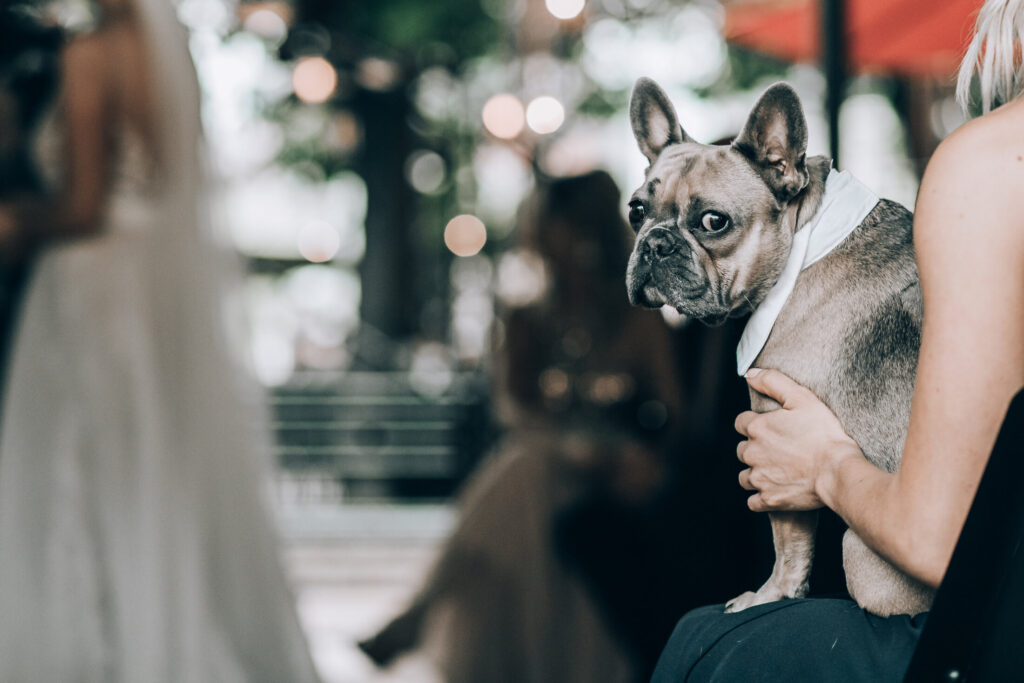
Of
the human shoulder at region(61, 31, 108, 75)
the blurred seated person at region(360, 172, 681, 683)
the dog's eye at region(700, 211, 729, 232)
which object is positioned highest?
the human shoulder at region(61, 31, 108, 75)

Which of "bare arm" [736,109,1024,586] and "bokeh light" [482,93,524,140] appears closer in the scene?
"bare arm" [736,109,1024,586]

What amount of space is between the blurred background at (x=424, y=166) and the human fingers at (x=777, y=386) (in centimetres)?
9

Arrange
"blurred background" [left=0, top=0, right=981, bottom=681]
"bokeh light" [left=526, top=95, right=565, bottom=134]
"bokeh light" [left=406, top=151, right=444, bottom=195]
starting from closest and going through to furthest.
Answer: "blurred background" [left=0, top=0, right=981, bottom=681] → "bokeh light" [left=526, top=95, right=565, bottom=134] → "bokeh light" [left=406, top=151, right=444, bottom=195]

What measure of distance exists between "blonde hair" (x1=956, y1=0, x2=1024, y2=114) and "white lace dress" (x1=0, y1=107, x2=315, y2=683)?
1948 millimetres

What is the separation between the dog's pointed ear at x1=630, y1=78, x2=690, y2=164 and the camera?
71 cm

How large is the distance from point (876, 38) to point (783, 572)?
356cm

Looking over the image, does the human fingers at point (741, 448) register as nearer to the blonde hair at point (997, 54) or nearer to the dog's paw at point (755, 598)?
the dog's paw at point (755, 598)

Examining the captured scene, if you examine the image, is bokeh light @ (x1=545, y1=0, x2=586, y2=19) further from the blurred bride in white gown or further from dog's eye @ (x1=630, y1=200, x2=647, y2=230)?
dog's eye @ (x1=630, y1=200, x2=647, y2=230)

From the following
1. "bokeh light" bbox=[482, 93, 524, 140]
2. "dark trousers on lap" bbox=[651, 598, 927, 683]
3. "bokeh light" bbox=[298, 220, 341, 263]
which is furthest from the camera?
"bokeh light" bbox=[298, 220, 341, 263]

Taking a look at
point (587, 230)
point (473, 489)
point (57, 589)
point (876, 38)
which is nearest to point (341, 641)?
point (473, 489)

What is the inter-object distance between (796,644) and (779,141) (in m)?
0.39

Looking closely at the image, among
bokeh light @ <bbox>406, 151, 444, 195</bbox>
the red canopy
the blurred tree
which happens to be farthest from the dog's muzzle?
bokeh light @ <bbox>406, 151, 444, 195</bbox>

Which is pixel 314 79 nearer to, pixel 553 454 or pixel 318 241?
pixel 553 454

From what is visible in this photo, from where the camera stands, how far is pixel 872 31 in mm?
3758
